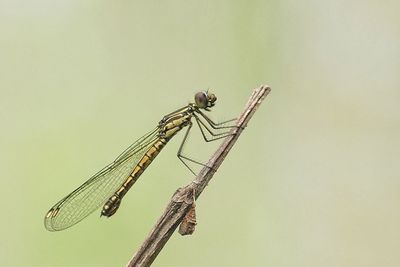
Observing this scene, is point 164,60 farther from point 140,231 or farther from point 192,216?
point 192,216

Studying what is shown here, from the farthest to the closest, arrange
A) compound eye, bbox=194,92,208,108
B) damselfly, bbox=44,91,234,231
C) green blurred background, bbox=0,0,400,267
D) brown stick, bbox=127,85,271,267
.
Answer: green blurred background, bbox=0,0,400,267 → damselfly, bbox=44,91,234,231 → compound eye, bbox=194,92,208,108 → brown stick, bbox=127,85,271,267

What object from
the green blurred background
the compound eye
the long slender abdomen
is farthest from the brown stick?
the green blurred background

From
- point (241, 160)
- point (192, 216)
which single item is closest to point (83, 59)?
point (241, 160)

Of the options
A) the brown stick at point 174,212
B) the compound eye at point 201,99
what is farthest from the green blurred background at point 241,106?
the brown stick at point 174,212

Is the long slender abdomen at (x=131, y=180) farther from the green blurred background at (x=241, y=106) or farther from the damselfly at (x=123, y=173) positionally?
the green blurred background at (x=241, y=106)

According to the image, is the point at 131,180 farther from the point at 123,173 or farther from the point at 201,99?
the point at 201,99

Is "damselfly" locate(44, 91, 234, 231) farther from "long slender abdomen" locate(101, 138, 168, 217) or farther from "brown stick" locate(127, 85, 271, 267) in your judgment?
"brown stick" locate(127, 85, 271, 267)
